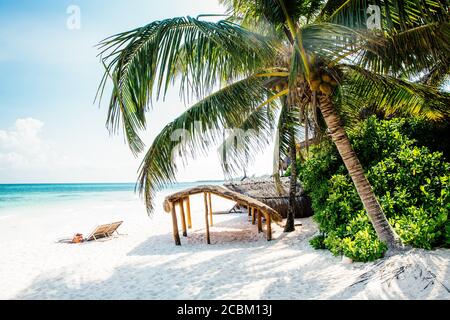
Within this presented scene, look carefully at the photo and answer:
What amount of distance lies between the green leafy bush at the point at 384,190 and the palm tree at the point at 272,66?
0.47 meters

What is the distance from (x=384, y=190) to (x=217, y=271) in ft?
10.9

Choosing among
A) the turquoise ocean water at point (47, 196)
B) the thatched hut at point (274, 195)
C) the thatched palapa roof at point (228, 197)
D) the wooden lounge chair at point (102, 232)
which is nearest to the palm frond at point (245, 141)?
the thatched palapa roof at point (228, 197)

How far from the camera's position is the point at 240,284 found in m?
4.70

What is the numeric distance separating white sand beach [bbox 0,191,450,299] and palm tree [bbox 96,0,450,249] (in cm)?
93

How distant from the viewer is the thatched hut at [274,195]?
10.2m

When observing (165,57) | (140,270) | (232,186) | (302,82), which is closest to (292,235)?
(232,186)

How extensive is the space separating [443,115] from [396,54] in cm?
213

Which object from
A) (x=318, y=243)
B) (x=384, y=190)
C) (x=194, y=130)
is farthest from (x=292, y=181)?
(x=194, y=130)

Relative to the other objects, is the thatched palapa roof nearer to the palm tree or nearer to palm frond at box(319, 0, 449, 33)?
the palm tree

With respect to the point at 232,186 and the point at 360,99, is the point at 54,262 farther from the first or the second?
the point at 360,99

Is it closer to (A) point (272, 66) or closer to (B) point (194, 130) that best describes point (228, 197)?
(B) point (194, 130)

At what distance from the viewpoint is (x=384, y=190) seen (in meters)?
5.68

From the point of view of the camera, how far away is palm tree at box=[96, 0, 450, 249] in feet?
12.0
